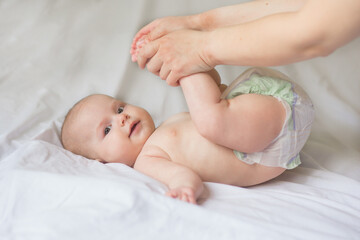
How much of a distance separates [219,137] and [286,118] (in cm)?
19

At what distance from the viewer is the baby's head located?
137cm

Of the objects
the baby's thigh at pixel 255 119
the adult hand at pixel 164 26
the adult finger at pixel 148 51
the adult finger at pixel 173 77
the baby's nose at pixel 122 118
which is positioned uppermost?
the adult hand at pixel 164 26

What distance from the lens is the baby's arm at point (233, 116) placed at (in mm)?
1136

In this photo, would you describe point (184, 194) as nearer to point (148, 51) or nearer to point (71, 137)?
point (148, 51)

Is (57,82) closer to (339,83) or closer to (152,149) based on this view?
(152,149)

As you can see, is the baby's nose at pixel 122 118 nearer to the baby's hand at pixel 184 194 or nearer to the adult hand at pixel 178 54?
the adult hand at pixel 178 54

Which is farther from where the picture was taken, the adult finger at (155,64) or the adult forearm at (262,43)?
the adult finger at (155,64)

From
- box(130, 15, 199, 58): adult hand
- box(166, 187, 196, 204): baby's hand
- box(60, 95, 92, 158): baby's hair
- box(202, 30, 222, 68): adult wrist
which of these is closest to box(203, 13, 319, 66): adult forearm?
box(202, 30, 222, 68): adult wrist

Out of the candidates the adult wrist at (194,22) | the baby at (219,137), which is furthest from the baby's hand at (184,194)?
the adult wrist at (194,22)

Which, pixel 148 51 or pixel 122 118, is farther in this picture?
pixel 122 118

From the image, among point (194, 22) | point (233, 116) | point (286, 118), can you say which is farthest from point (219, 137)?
point (194, 22)

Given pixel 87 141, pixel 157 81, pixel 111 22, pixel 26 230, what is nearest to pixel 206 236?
pixel 26 230

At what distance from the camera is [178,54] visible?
45.7 inches

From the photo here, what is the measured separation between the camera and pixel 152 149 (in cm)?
128
